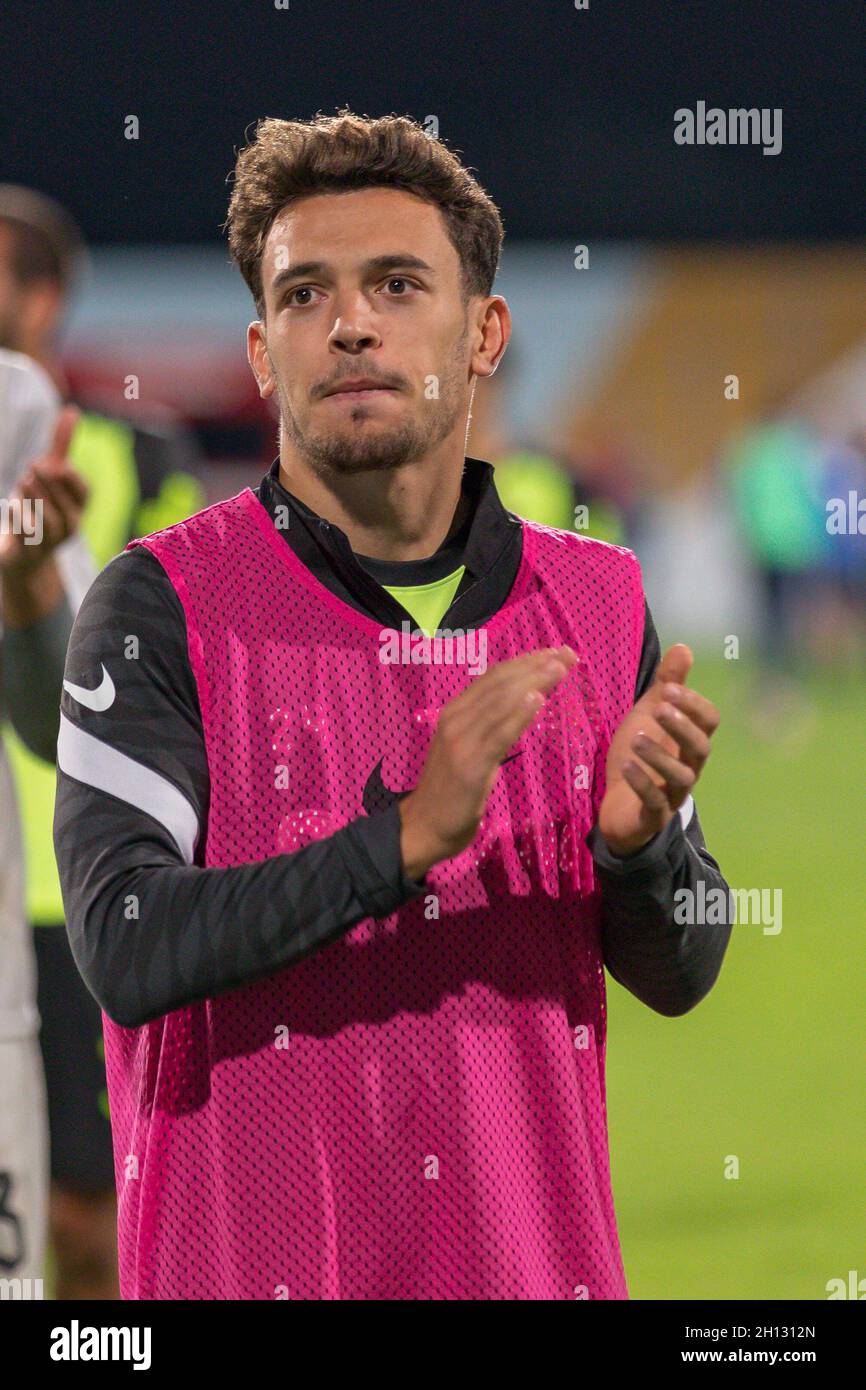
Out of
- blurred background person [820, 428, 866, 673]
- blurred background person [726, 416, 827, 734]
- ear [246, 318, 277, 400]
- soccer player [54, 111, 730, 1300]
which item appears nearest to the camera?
soccer player [54, 111, 730, 1300]

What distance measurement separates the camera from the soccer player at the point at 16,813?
2.96m

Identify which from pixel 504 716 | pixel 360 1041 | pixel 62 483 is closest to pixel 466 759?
pixel 504 716

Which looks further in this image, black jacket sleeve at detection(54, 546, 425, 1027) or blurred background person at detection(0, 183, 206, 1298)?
blurred background person at detection(0, 183, 206, 1298)

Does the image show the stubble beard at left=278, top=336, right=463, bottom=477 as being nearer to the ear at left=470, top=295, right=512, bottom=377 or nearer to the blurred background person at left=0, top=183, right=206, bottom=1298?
the ear at left=470, top=295, right=512, bottom=377

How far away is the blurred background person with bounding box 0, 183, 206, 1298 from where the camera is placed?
3.51 meters

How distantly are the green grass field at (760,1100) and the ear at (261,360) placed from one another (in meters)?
2.58

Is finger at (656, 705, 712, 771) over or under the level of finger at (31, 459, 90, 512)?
under

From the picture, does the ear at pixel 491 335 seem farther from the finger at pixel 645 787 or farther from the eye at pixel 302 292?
the finger at pixel 645 787

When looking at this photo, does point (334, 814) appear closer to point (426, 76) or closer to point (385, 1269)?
point (385, 1269)

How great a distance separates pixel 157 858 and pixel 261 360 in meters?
0.60

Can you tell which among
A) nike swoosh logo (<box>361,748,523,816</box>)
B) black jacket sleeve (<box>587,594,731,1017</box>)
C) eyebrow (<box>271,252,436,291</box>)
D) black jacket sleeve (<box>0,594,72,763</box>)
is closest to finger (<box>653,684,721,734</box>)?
black jacket sleeve (<box>587,594,731,1017</box>)

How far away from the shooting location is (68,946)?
3627 mm

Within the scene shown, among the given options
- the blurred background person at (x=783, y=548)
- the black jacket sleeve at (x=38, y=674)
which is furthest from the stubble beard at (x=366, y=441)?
the blurred background person at (x=783, y=548)
